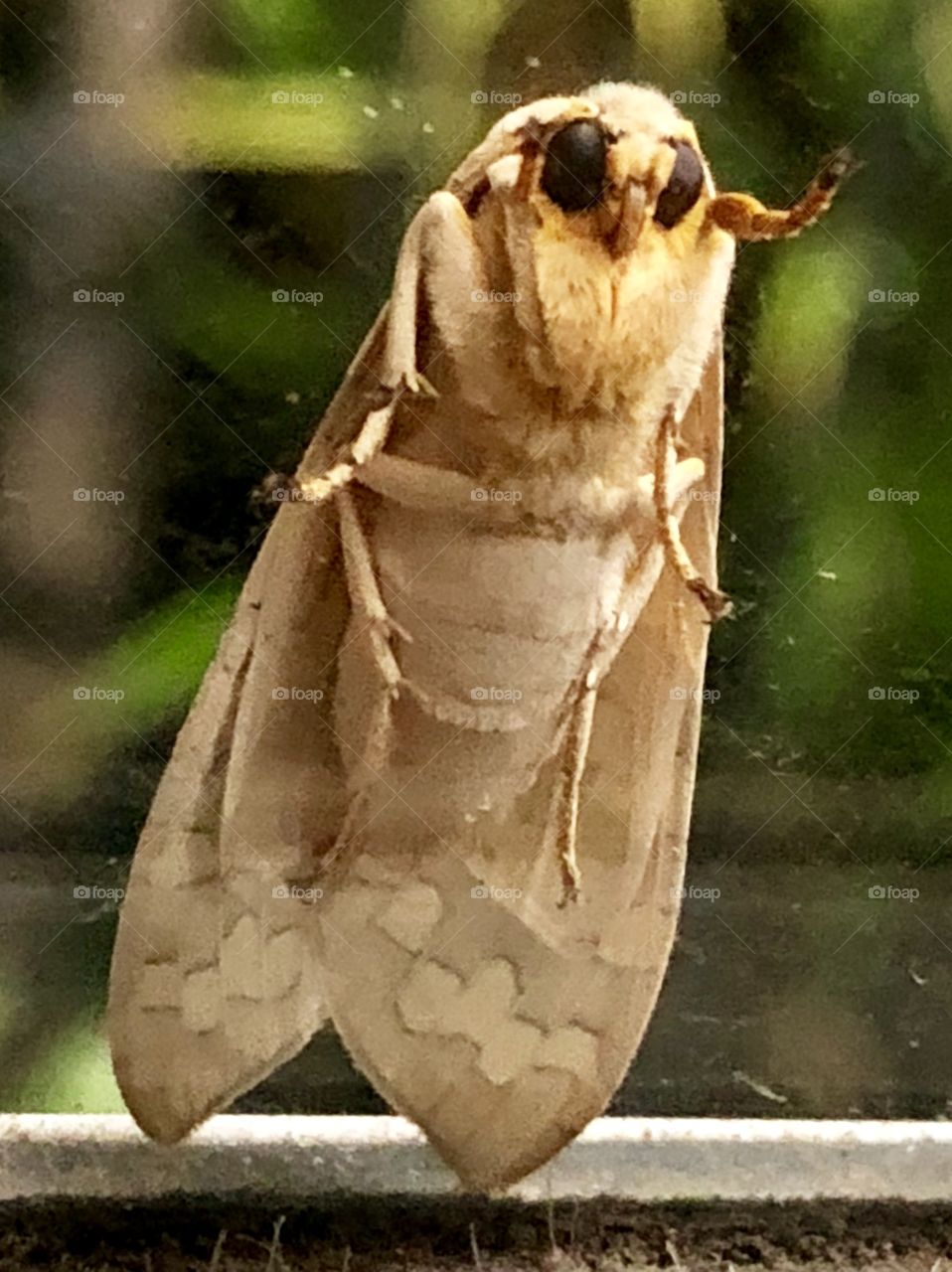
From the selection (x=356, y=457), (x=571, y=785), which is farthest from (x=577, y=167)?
(x=571, y=785)

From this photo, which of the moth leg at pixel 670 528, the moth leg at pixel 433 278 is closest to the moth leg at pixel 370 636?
the moth leg at pixel 433 278

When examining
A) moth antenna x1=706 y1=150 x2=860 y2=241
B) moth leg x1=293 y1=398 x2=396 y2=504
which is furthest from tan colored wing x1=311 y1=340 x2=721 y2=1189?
moth antenna x1=706 y1=150 x2=860 y2=241

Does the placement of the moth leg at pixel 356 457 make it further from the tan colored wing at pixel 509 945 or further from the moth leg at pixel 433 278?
the tan colored wing at pixel 509 945

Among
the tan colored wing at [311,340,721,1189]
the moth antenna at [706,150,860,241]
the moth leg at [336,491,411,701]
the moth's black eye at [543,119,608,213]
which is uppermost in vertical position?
the moth's black eye at [543,119,608,213]

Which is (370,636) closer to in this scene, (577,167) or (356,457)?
(356,457)

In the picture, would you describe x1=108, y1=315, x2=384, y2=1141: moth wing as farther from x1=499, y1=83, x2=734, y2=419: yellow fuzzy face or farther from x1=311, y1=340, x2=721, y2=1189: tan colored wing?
x1=499, y1=83, x2=734, y2=419: yellow fuzzy face

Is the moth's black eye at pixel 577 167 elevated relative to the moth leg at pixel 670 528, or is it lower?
elevated

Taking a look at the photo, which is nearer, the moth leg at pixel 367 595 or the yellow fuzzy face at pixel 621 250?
the yellow fuzzy face at pixel 621 250
